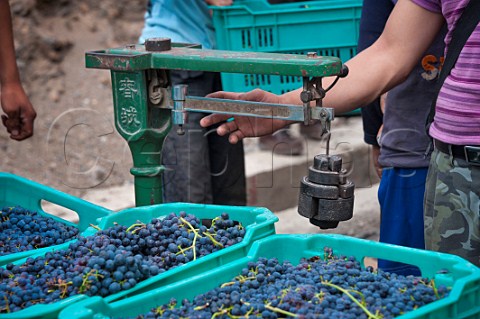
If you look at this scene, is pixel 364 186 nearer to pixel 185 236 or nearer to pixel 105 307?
pixel 185 236

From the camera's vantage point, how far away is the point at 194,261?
71.9 inches

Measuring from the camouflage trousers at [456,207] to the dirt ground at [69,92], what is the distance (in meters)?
2.97

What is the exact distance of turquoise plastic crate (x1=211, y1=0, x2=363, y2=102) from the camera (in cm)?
324

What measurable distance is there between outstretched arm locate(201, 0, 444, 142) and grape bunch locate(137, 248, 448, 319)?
0.51 meters

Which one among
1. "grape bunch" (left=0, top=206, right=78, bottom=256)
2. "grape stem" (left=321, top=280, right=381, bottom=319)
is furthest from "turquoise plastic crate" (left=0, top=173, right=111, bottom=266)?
"grape stem" (left=321, top=280, right=381, bottom=319)

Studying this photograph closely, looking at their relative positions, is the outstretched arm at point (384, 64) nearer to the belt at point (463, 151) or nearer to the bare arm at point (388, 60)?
the bare arm at point (388, 60)

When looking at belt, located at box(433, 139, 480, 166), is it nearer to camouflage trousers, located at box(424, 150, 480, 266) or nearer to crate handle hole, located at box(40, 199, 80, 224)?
camouflage trousers, located at box(424, 150, 480, 266)

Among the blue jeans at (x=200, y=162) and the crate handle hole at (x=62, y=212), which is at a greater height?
the blue jeans at (x=200, y=162)

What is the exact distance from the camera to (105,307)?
63.6 inches

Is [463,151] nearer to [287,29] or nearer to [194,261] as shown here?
[194,261]

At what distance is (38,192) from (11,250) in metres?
0.38

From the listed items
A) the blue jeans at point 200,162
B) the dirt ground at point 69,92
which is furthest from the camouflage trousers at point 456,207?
the dirt ground at point 69,92

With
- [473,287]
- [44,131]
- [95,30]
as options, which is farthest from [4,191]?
[95,30]

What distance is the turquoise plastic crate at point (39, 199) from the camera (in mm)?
2277
